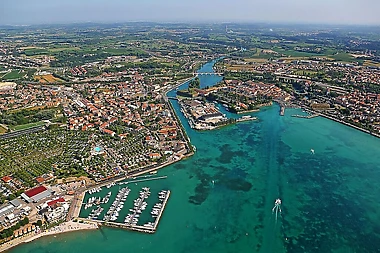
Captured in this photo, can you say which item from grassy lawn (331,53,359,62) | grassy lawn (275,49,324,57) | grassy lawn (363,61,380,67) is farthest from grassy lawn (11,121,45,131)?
grassy lawn (275,49,324,57)

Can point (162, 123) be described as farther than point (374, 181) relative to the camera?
Yes

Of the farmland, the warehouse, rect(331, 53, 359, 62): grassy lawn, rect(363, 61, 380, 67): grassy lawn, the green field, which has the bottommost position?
the warehouse

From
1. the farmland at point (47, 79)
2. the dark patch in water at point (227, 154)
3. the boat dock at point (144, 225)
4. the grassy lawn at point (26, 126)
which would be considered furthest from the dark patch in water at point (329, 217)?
the farmland at point (47, 79)

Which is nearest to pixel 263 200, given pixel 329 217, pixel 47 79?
pixel 329 217

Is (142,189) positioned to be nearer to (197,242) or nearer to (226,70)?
(197,242)

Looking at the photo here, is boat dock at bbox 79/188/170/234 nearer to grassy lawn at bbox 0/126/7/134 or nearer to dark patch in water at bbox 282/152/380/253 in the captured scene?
dark patch in water at bbox 282/152/380/253

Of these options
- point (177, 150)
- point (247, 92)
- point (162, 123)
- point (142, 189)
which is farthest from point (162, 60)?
point (142, 189)

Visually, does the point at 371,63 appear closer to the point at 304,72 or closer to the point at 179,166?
the point at 304,72
